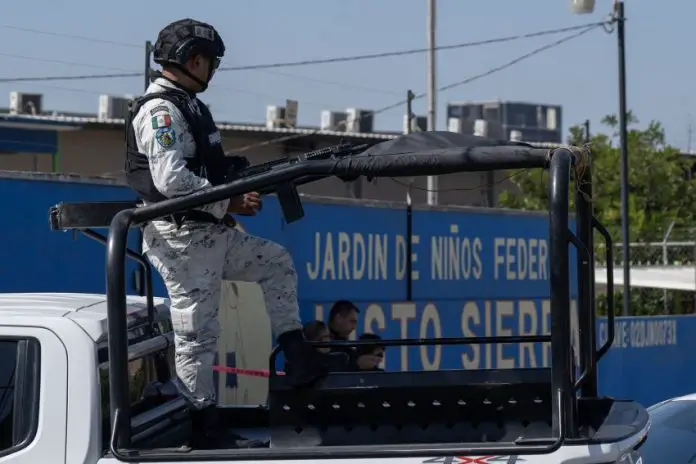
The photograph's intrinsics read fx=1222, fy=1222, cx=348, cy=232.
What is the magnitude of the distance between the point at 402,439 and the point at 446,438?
16cm

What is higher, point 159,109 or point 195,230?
point 159,109

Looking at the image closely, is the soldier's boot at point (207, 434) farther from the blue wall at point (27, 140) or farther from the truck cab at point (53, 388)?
the blue wall at point (27, 140)

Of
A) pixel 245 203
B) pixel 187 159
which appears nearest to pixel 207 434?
pixel 245 203

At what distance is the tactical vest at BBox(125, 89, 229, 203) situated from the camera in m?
4.53

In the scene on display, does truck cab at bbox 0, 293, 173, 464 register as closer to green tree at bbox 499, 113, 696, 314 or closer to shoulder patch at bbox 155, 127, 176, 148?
shoulder patch at bbox 155, 127, 176, 148

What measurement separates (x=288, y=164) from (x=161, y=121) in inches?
20.8

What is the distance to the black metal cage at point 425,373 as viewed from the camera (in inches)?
142

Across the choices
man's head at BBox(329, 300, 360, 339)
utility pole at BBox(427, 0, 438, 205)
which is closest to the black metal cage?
man's head at BBox(329, 300, 360, 339)

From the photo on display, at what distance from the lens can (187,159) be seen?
14.9ft

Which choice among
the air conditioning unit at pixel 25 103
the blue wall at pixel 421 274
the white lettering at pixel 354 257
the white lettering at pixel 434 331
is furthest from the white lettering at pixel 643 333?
the air conditioning unit at pixel 25 103

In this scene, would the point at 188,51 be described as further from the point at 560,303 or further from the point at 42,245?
the point at 42,245

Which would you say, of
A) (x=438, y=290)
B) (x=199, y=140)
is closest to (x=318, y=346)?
(x=199, y=140)

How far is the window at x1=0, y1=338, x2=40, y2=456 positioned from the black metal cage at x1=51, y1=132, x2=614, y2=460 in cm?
30

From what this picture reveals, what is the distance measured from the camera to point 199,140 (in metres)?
4.59
